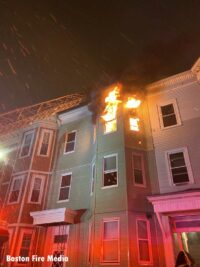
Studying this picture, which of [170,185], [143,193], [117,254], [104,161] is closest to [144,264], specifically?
[117,254]

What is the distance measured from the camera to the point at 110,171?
12.8 meters

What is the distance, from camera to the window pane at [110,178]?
12430mm

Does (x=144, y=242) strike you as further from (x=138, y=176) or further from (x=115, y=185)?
(x=138, y=176)

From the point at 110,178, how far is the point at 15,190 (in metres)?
→ 7.67

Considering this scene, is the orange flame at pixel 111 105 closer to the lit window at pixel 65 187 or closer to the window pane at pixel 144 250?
the lit window at pixel 65 187

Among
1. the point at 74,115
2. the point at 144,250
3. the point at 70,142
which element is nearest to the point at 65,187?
the point at 70,142

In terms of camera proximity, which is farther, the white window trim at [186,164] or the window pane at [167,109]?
the window pane at [167,109]

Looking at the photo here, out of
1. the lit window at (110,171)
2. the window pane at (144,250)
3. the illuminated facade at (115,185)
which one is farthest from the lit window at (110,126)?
the window pane at (144,250)

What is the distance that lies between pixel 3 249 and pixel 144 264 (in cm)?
641

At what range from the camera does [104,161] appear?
13.3 metres

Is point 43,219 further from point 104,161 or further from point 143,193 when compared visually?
point 143,193

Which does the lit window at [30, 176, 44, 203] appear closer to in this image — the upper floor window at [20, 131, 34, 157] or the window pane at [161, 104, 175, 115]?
the upper floor window at [20, 131, 34, 157]

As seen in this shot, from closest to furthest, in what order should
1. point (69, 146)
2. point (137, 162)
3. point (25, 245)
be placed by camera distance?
point (137, 162), point (25, 245), point (69, 146)

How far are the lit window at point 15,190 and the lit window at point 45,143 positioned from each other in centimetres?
242
